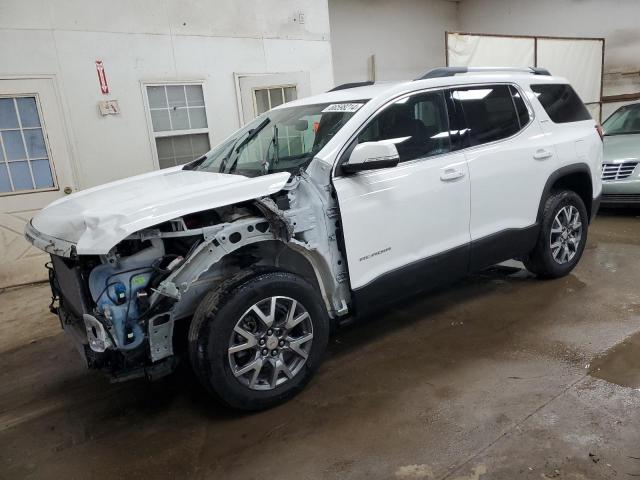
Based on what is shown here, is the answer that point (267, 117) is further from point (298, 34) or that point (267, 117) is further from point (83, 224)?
point (298, 34)

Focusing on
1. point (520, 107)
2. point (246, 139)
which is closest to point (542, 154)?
point (520, 107)

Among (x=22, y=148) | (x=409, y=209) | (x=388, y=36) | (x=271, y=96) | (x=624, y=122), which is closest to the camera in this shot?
(x=409, y=209)

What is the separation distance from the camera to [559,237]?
4133 mm

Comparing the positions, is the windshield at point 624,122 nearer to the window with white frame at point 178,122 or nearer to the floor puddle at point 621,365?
the floor puddle at point 621,365

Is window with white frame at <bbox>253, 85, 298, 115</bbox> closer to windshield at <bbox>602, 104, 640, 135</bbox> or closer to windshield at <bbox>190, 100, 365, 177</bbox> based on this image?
windshield at <bbox>190, 100, 365, 177</bbox>

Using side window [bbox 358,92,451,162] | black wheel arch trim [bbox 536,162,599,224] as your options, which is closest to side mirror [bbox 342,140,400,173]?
side window [bbox 358,92,451,162]

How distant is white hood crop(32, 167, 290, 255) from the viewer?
2.20m

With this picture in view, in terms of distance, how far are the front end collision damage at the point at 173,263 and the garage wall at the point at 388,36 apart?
7832 millimetres

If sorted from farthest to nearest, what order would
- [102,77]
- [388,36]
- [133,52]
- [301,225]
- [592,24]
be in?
[592,24]
[388,36]
[133,52]
[102,77]
[301,225]

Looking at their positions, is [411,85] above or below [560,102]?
above

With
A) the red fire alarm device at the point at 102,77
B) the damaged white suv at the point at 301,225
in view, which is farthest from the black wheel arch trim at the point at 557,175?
the red fire alarm device at the point at 102,77

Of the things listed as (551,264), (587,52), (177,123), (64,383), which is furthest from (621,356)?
(587,52)

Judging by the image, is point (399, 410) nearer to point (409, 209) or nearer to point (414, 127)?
point (409, 209)

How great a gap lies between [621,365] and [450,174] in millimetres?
1588
